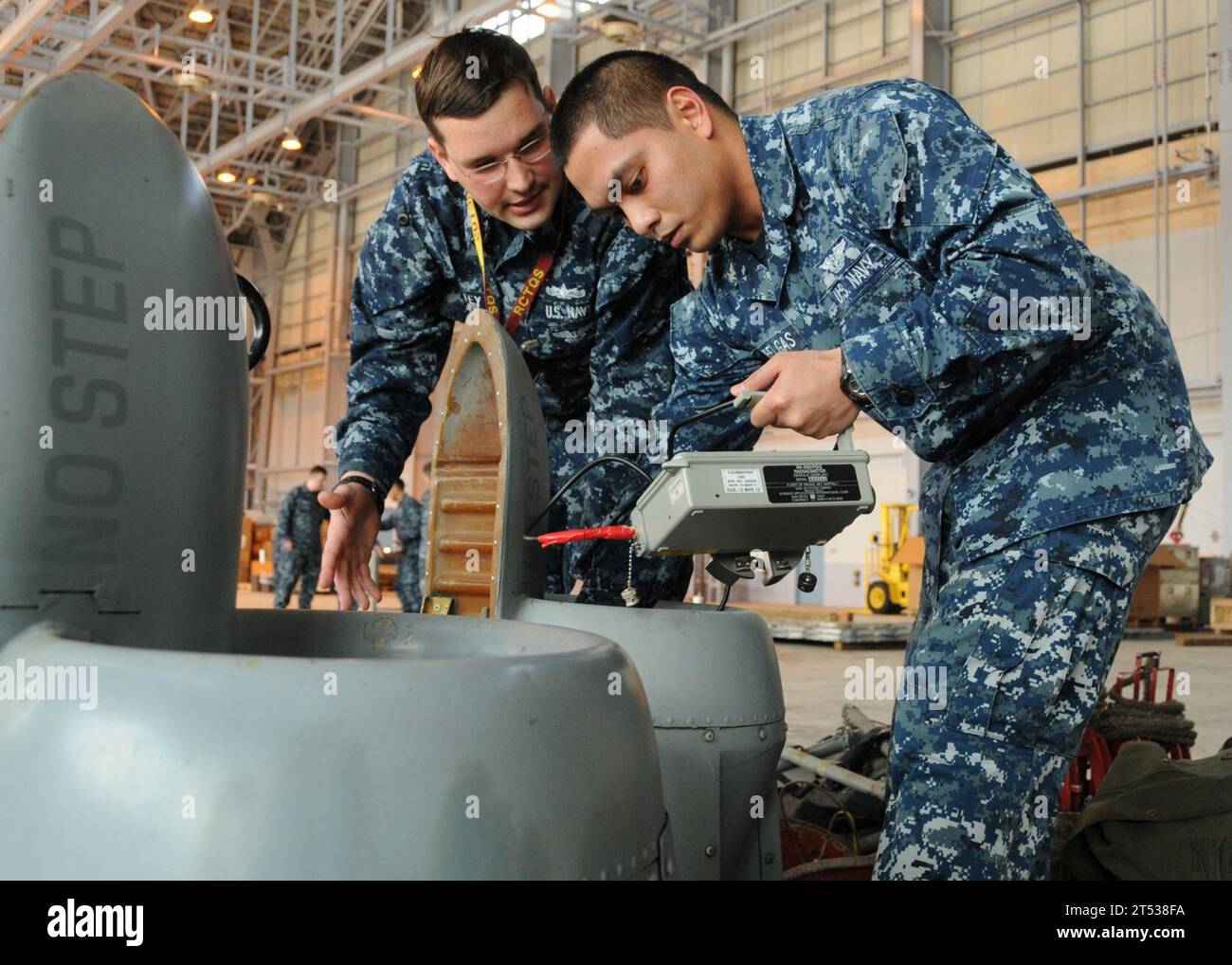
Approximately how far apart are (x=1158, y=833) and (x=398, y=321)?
1900 millimetres

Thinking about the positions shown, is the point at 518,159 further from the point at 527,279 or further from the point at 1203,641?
the point at 1203,641

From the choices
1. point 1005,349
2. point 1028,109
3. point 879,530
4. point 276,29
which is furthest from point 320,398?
point 1005,349

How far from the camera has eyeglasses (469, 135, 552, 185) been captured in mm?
2318

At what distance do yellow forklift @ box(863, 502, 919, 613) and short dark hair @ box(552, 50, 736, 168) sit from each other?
1028 centimetres

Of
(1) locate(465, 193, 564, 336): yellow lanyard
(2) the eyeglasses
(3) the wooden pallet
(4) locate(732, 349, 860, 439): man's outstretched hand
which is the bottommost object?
(3) the wooden pallet

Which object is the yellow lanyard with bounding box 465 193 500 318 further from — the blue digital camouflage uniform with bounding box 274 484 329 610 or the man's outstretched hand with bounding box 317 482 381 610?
the blue digital camouflage uniform with bounding box 274 484 329 610

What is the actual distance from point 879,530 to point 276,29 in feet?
40.6

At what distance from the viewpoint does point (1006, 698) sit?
5.17 ft

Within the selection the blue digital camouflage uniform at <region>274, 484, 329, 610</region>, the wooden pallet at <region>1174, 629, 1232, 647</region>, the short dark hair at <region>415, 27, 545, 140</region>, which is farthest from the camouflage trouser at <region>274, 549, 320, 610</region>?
the short dark hair at <region>415, 27, 545, 140</region>

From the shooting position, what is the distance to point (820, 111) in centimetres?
181

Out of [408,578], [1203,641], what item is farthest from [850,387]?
[408,578]

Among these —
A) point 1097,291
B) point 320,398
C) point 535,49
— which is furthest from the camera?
point 320,398

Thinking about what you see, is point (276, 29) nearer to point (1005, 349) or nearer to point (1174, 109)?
point (1174, 109)

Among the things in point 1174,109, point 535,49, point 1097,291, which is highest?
point 535,49
